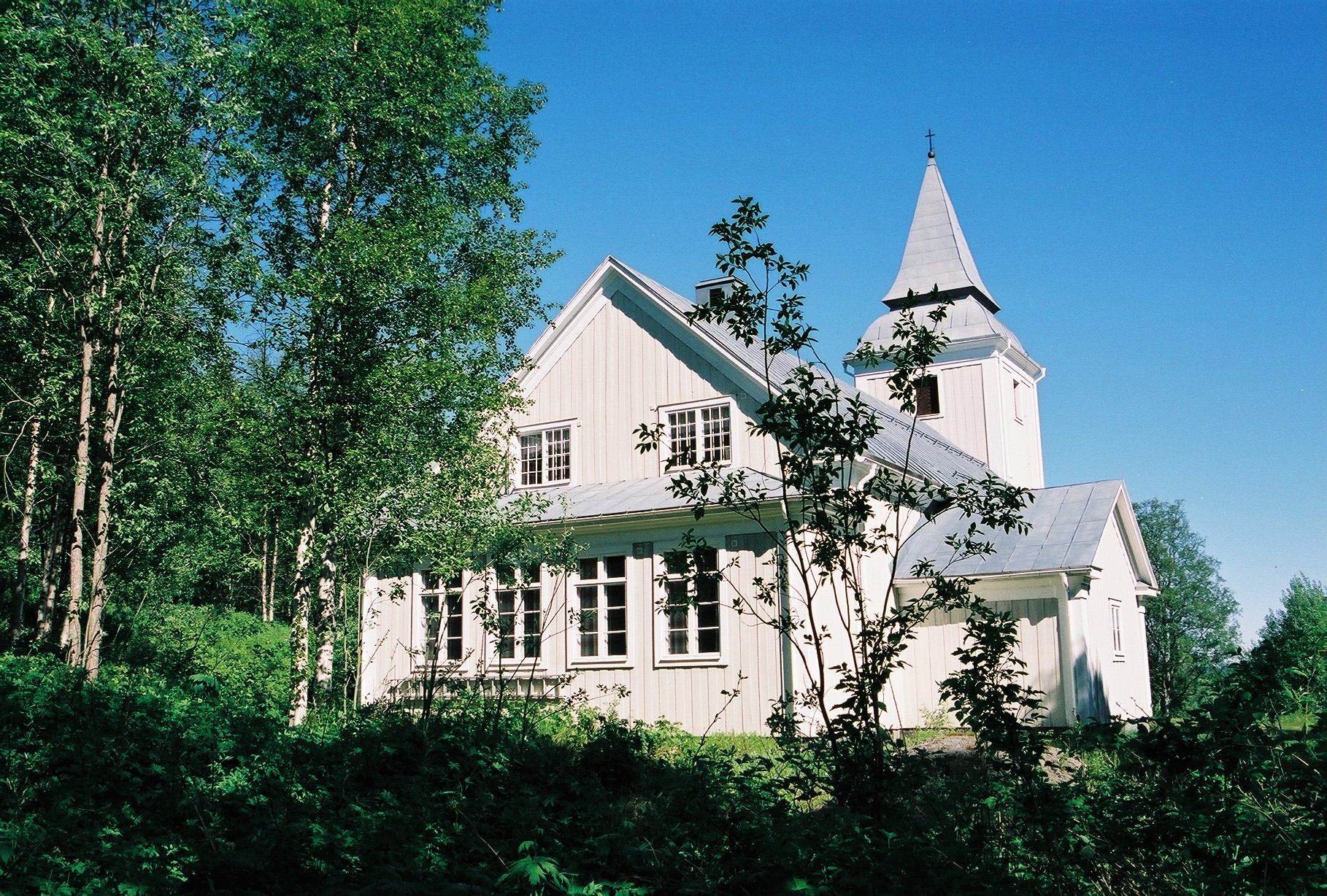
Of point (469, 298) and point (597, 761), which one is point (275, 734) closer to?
point (597, 761)

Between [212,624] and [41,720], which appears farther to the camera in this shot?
[212,624]

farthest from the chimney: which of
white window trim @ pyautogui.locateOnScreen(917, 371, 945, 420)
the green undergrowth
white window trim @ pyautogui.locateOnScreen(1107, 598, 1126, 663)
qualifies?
the green undergrowth

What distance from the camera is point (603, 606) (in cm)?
1761

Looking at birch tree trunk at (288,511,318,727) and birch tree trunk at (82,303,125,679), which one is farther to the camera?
birch tree trunk at (288,511,318,727)

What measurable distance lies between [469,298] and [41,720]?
9.49 metres

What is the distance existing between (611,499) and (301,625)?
207 inches

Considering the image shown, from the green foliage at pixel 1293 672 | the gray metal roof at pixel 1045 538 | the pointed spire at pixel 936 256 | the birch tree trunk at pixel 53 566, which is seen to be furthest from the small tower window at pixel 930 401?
the green foliage at pixel 1293 672

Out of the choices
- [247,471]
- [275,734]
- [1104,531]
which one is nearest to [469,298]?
[247,471]

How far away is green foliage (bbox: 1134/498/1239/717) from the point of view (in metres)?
45.1

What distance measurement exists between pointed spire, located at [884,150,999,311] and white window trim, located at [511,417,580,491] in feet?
45.8

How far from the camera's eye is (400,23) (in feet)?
56.8

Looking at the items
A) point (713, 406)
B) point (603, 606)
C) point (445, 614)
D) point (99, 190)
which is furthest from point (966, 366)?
point (99, 190)

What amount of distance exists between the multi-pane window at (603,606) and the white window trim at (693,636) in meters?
0.72

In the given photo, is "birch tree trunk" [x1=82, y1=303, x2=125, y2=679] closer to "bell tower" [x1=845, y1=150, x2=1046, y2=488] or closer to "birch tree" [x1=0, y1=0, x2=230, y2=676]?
"birch tree" [x1=0, y1=0, x2=230, y2=676]
